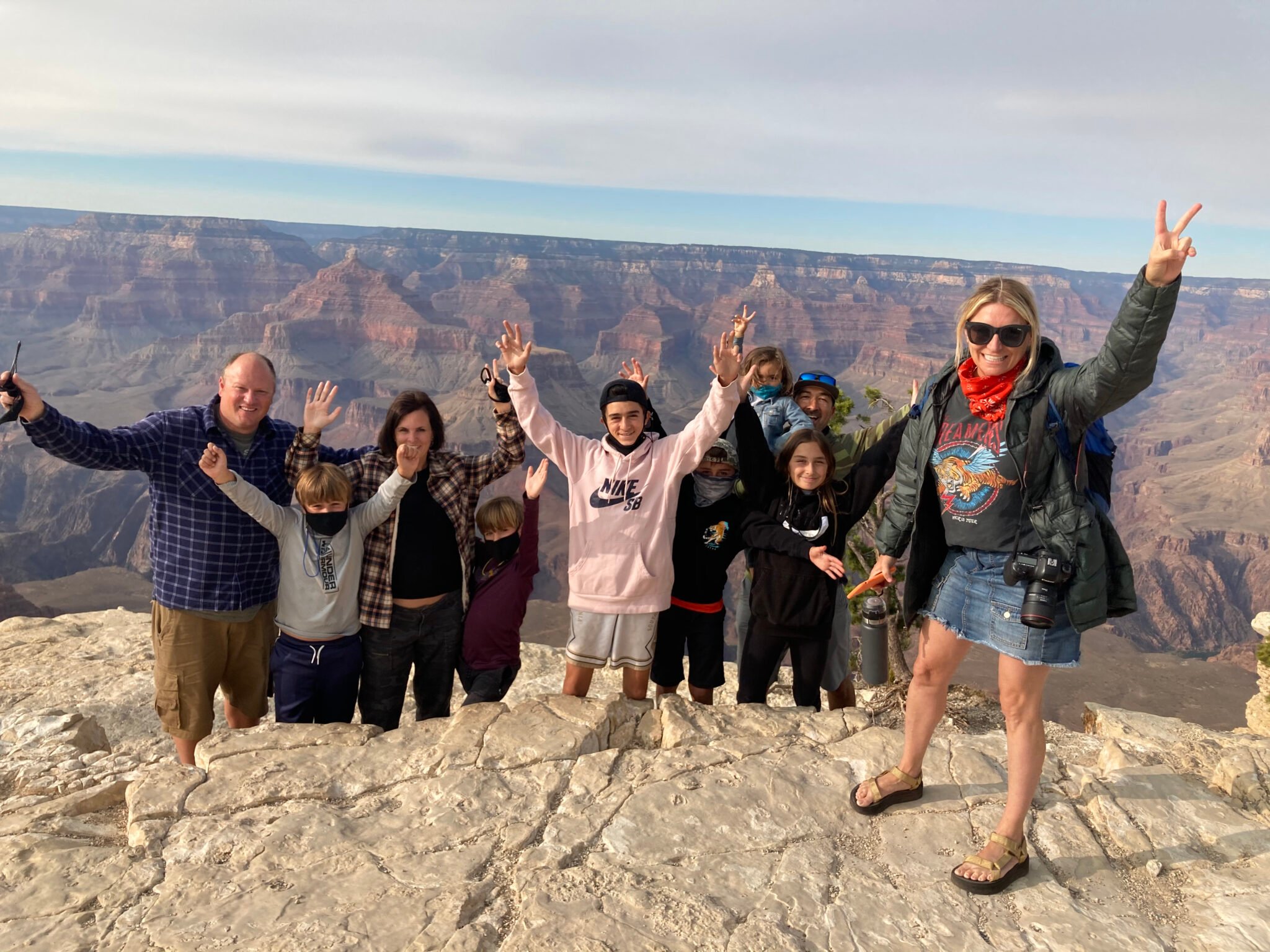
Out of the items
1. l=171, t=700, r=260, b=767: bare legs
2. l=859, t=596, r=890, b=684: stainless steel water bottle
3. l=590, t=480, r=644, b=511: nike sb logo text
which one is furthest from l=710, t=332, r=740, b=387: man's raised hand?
l=859, t=596, r=890, b=684: stainless steel water bottle

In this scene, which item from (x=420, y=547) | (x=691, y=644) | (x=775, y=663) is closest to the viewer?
(x=420, y=547)

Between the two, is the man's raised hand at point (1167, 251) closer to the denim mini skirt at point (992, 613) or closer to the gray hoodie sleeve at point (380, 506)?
the denim mini skirt at point (992, 613)

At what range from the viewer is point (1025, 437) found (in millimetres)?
2828

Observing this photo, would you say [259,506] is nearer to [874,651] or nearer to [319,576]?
[319,576]

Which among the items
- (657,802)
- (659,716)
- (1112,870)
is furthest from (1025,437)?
(659,716)

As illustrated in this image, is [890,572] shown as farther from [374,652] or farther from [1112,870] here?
[374,652]

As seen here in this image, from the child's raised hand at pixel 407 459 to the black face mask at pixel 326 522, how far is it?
Answer: 385mm

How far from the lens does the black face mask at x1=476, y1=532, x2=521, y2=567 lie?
4676mm

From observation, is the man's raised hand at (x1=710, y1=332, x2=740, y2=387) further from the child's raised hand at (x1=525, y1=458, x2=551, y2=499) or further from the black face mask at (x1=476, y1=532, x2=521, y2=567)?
the black face mask at (x1=476, y1=532, x2=521, y2=567)

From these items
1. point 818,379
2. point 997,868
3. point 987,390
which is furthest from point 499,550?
point 997,868

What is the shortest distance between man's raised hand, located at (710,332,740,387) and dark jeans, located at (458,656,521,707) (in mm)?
2216

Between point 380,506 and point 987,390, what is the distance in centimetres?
312

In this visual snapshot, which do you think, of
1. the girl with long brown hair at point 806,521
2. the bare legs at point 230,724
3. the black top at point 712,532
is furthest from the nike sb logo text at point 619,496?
the bare legs at point 230,724

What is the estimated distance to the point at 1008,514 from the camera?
2939 mm
